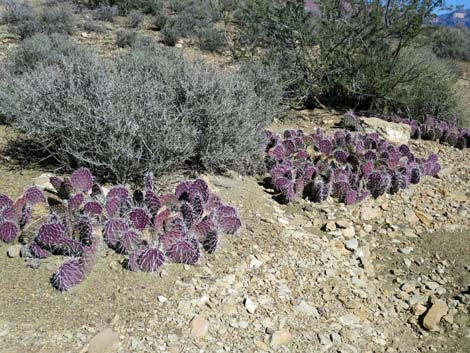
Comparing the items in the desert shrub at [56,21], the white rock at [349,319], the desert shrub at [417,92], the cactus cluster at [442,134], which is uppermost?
the desert shrub at [417,92]

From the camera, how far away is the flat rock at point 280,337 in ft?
8.61

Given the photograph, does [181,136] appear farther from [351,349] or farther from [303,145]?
[351,349]

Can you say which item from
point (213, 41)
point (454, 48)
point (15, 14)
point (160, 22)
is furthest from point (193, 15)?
point (454, 48)

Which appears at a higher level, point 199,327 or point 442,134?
point 442,134

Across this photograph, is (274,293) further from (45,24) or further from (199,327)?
(45,24)

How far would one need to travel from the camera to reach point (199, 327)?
2.60m

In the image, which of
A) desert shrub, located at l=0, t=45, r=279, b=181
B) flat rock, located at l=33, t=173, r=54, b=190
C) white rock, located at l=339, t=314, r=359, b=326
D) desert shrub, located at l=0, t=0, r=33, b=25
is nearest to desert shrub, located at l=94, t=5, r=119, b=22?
desert shrub, located at l=0, t=0, r=33, b=25

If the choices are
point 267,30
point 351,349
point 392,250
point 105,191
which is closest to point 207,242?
point 105,191

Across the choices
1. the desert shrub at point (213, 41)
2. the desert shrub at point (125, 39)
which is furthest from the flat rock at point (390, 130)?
the desert shrub at point (125, 39)

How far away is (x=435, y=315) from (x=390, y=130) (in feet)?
11.6

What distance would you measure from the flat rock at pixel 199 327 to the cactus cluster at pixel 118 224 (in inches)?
17.8

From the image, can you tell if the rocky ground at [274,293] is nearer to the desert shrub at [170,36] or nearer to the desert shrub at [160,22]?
the desert shrub at [170,36]

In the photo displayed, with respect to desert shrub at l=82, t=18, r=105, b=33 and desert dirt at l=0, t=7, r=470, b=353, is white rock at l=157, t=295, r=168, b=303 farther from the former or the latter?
desert shrub at l=82, t=18, r=105, b=33

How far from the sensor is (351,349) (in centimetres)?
271
